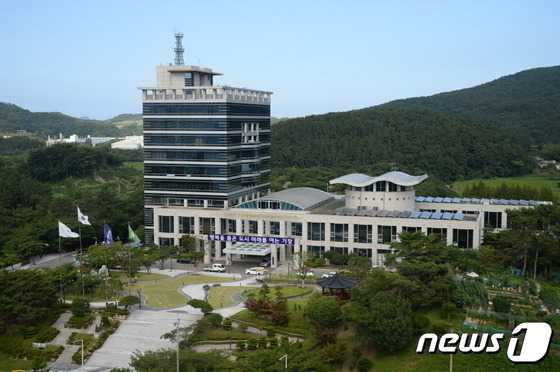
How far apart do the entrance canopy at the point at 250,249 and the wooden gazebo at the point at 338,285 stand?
13145 millimetres

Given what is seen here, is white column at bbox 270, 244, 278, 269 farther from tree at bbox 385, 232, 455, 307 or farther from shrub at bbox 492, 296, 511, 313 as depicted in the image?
shrub at bbox 492, 296, 511, 313

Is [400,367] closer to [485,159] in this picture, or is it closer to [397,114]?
[485,159]

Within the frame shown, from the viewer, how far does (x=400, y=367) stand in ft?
113

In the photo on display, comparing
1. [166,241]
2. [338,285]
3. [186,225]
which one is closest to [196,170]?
[186,225]

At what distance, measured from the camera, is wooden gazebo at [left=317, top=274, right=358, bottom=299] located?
143ft

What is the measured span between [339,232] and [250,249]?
8.99m

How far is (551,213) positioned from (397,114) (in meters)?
103

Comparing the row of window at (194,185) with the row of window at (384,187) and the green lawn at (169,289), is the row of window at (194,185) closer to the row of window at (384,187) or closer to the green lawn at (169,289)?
the green lawn at (169,289)

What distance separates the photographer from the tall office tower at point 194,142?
63.8m

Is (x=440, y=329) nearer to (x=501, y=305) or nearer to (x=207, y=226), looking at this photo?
(x=501, y=305)

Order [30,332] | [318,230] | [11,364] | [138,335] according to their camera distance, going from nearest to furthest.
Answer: [11,364]
[138,335]
[30,332]
[318,230]

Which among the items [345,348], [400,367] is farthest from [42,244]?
[400,367]

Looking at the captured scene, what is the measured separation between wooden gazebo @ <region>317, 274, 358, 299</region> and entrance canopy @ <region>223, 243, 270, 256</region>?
13.1 meters

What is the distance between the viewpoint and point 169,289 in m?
50.5
